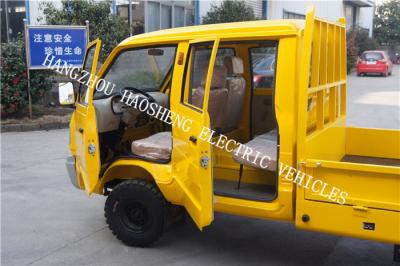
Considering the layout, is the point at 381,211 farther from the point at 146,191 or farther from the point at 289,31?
the point at 146,191

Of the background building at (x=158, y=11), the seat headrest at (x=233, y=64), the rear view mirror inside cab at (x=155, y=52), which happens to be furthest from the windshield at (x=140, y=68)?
the background building at (x=158, y=11)

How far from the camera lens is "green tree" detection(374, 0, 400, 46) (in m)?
44.7

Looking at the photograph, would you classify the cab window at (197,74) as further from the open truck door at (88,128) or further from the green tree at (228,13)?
the green tree at (228,13)

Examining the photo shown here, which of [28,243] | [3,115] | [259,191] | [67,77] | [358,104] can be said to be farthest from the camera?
[358,104]

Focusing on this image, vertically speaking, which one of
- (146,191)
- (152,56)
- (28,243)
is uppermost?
(152,56)

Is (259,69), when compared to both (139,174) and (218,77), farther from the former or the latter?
(139,174)

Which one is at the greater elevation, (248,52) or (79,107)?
(248,52)

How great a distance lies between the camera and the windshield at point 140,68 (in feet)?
15.0

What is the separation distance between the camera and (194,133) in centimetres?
378

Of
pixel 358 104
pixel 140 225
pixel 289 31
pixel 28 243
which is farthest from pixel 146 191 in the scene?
pixel 358 104

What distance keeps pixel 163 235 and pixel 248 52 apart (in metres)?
2.14

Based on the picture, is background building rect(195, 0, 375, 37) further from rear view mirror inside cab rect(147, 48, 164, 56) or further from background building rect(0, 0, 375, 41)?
rear view mirror inside cab rect(147, 48, 164, 56)

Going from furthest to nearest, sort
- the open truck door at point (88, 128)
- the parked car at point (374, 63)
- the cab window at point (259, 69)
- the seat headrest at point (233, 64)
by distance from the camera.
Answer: the parked car at point (374, 63) < the cab window at point (259, 69) < the seat headrest at point (233, 64) < the open truck door at point (88, 128)

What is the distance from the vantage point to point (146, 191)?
4.27 meters
